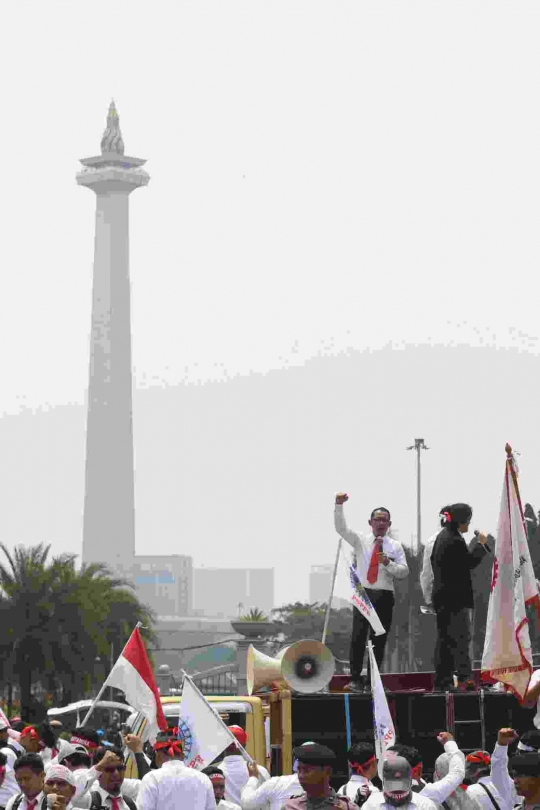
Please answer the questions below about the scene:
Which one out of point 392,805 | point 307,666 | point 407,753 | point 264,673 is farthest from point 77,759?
point 264,673

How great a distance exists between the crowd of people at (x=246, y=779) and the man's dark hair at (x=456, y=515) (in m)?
2.91

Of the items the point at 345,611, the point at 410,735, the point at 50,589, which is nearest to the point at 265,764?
the point at 410,735

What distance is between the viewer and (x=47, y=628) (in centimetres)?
5950

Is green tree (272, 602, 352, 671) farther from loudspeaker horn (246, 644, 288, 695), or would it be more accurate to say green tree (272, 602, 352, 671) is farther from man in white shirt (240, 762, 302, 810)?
man in white shirt (240, 762, 302, 810)

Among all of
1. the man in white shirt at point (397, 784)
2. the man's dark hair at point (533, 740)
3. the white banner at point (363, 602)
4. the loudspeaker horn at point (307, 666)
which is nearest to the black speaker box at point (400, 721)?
the loudspeaker horn at point (307, 666)

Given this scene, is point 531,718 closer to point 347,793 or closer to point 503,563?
point 503,563

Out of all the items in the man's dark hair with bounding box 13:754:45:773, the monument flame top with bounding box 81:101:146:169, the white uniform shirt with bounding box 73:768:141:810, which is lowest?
the white uniform shirt with bounding box 73:768:141:810

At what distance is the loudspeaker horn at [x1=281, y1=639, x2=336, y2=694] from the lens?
16125 mm

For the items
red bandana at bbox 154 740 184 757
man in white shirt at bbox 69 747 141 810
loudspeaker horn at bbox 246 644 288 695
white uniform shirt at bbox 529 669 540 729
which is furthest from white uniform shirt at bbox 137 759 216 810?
loudspeaker horn at bbox 246 644 288 695

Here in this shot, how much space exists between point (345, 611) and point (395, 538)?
11997 cm

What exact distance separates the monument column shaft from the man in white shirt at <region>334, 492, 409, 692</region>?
139976mm

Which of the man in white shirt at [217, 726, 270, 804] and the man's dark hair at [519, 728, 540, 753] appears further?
the man in white shirt at [217, 726, 270, 804]

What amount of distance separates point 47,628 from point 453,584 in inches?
1705

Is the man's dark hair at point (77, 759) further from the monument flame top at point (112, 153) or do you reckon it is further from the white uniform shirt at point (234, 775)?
the monument flame top at point (112, 153)
